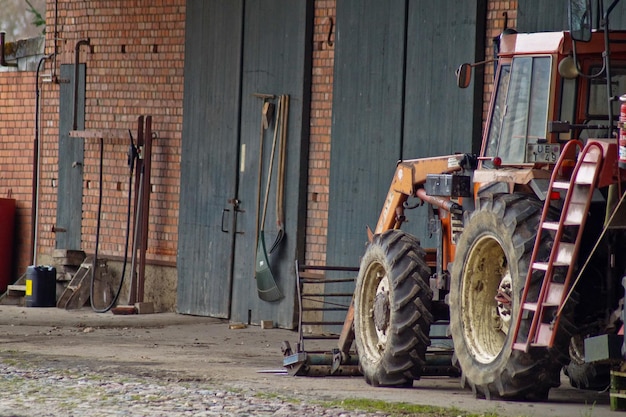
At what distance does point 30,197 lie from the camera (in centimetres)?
1969

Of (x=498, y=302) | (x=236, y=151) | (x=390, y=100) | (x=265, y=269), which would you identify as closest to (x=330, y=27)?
(x=390, y=100)

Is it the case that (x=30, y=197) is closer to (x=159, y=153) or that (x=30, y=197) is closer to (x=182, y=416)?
(x=159, y=153)

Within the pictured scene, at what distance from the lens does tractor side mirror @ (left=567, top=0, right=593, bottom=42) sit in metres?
8.68

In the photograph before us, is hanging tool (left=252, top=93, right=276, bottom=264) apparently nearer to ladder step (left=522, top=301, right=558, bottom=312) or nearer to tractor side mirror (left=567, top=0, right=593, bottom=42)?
tractor side mirror (left=567, top=0, right=593, bottom=42)

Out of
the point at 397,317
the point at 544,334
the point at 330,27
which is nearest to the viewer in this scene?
the point at 544,334

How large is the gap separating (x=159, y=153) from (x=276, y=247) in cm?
270

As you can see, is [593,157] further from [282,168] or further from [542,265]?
[282,168]

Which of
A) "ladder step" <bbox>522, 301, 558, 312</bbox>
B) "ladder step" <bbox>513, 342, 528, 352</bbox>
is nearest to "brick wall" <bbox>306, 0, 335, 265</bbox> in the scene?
"ladder step" <bbox>513, 342, 528, 352</bbox>

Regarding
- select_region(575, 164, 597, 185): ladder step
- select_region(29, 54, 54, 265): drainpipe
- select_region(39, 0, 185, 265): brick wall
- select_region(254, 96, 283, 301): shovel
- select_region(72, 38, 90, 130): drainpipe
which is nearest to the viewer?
select_region(575, 164, 597, 185): ladder step

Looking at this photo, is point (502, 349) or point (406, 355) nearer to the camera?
point (502, 349)

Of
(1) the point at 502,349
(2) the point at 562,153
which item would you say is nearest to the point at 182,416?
(1) the point at 502,349

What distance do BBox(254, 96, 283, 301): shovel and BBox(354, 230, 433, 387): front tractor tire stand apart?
181 inches

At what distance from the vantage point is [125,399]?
918cm

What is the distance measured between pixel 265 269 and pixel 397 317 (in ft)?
17.9
